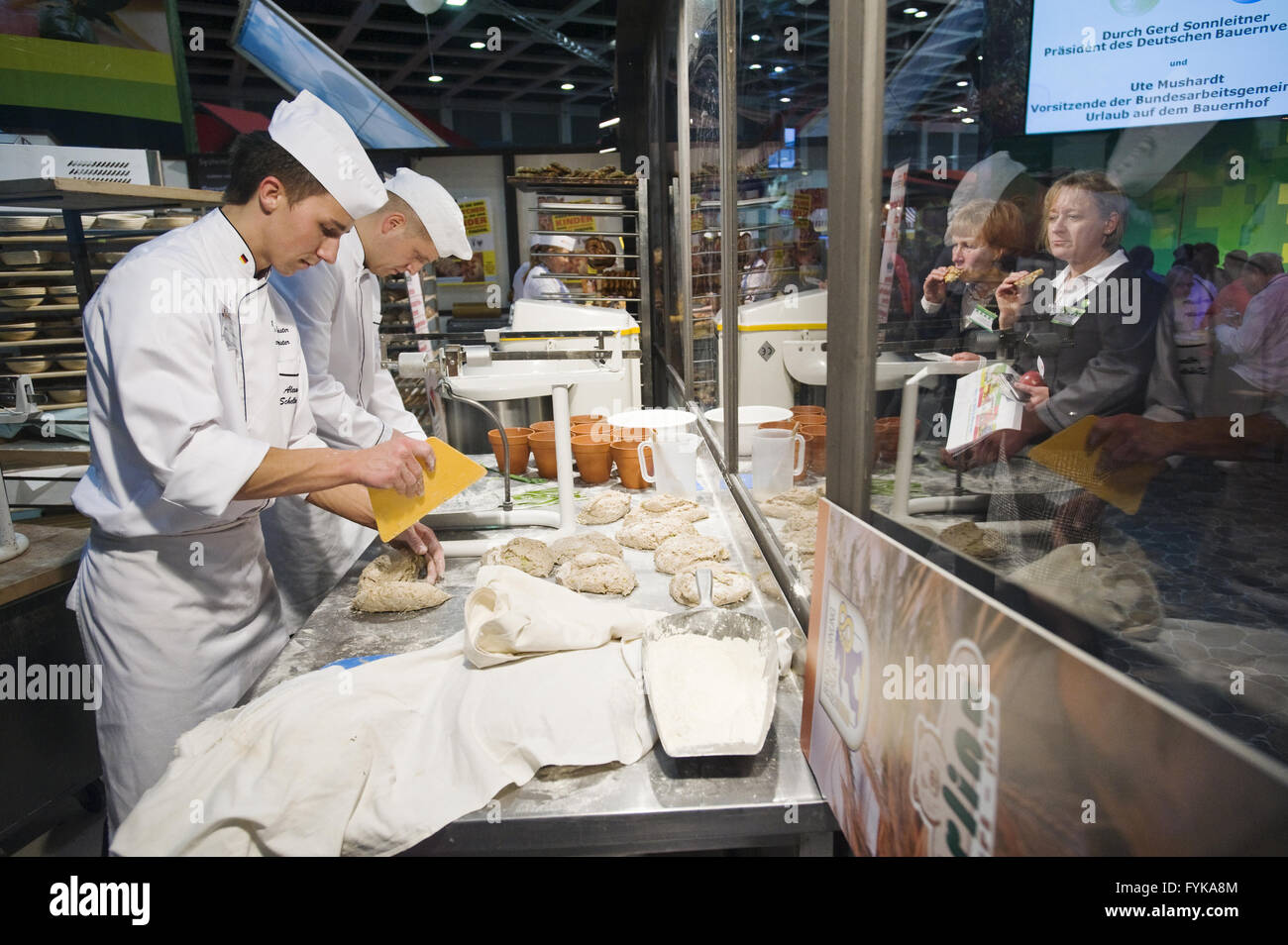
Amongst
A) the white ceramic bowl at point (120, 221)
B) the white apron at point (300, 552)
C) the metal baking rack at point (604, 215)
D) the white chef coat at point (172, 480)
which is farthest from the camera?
the metal baking rack at point (604, 215)

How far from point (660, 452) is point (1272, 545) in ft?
5.38

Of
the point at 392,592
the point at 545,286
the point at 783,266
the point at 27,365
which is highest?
the point at 545,286

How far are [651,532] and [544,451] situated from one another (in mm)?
774

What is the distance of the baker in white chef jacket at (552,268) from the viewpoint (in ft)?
15.7

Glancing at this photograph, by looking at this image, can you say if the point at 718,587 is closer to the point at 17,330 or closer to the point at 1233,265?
the point at 1233,265

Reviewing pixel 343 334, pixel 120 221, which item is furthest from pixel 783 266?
pixel 120 221

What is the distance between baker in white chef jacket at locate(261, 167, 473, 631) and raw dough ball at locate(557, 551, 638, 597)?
0.82 m

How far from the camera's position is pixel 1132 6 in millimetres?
1385

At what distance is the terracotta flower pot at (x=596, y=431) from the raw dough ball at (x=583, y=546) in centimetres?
70

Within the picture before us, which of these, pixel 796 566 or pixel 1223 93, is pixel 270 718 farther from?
pixel 1223 93

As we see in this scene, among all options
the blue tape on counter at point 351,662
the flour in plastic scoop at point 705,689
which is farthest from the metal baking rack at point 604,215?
the flour in plastic scoop at point 705,689

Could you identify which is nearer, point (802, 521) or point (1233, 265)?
point (802, 521)

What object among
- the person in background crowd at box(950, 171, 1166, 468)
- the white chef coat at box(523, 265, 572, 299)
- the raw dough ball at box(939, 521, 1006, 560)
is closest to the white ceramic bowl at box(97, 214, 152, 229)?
the white chef coat at box(523, 265, 572, 299)

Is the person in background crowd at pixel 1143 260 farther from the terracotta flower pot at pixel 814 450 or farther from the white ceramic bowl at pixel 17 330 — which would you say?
the white ceramic bowl at pixel 17 330
